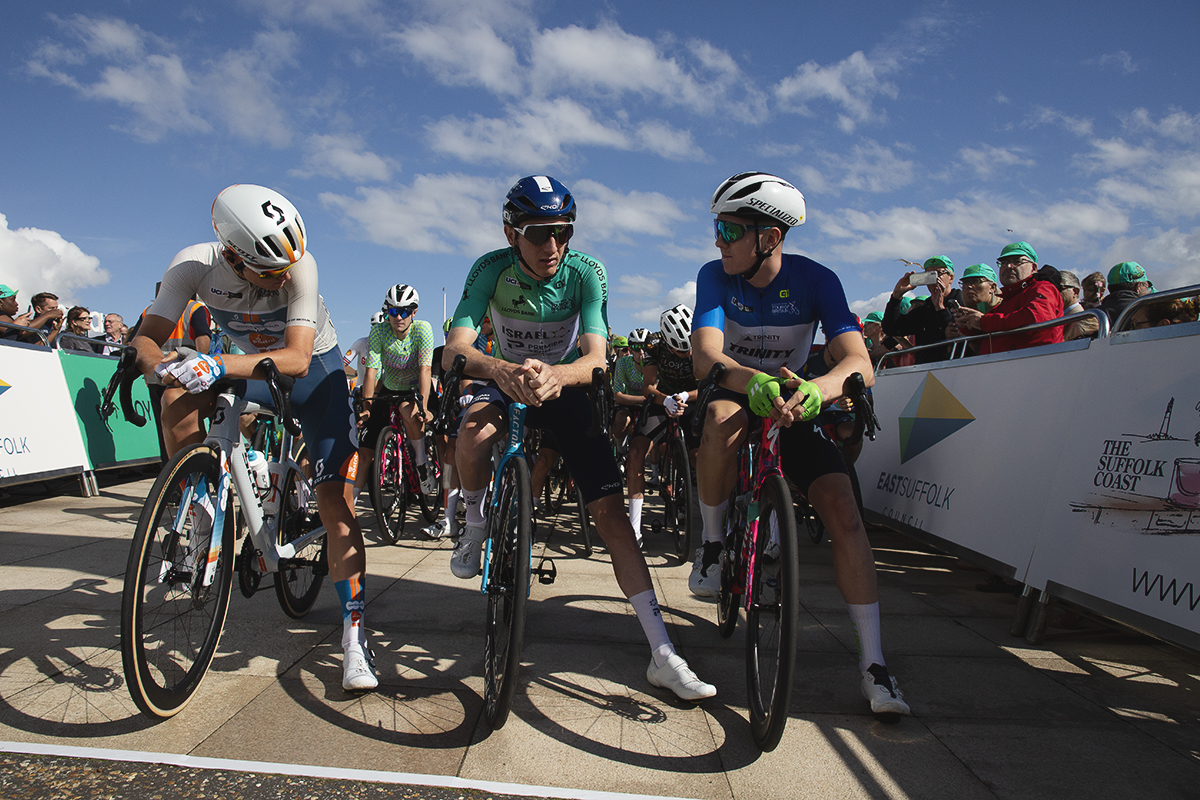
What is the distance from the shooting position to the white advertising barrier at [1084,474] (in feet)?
10.9

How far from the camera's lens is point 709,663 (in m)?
3.50

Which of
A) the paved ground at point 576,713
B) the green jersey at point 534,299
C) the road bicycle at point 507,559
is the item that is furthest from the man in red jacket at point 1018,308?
→ the road bicycle at point 507,559

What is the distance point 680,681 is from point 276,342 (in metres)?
2.62

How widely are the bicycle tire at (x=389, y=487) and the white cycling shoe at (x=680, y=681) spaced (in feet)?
12.1

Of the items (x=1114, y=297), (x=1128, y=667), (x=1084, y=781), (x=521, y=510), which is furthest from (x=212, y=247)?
(x=1114, y=297)

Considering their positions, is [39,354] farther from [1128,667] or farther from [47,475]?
[1128,667]

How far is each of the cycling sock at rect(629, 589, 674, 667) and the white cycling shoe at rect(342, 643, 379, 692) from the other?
1180 mm

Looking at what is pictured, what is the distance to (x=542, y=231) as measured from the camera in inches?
125

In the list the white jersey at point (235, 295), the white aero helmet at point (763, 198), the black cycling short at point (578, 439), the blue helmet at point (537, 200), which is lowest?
the black cycling short at point (578, 439)

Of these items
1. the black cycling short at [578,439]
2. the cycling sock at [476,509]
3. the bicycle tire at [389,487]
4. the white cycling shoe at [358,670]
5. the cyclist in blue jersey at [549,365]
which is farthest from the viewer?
the bicycle tire at [389,487]

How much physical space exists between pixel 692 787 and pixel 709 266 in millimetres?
2508

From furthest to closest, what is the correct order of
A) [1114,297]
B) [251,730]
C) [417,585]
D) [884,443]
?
[884,443] → [1114,297] → [417,585] → [251,730]

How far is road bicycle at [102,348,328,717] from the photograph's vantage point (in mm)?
2486

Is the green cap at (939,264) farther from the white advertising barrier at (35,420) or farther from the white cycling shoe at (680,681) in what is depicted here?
the white advertising barrier at (35,420)
